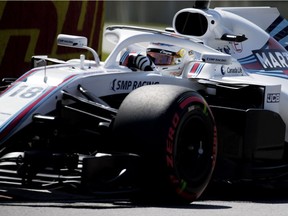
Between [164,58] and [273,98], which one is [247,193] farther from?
[164,58]

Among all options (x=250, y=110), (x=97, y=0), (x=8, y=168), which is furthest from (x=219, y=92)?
(x=97, y=0)

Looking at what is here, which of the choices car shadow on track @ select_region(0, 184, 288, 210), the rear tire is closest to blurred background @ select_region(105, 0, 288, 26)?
car shadow on track @ select_region(0, 184, 288, 210)

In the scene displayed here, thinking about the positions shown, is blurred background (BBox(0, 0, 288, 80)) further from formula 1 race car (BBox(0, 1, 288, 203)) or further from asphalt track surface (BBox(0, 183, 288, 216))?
asphalt track surface (BBox(0, 183, 288, 216))

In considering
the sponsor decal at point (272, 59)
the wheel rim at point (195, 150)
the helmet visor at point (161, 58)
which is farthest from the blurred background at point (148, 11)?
the wheel rim at point (195, 150)

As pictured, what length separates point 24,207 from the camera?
5699 millimetres

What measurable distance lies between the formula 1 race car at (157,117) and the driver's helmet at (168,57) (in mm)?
35

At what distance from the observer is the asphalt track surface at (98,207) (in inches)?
220

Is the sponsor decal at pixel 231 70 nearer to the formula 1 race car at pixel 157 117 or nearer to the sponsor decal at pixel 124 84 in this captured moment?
the formula 1 race car at pixel 157 117

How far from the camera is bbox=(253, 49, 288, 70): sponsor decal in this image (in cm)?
898

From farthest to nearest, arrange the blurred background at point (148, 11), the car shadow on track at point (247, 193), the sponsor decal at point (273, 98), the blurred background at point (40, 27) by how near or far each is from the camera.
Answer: the blurred background at point (148, 11), the blurred background at point (40, 27), the sponsor decal at point (273, 98), the car shadow on track at point (247, 193)

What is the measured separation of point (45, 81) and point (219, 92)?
69.4 inches

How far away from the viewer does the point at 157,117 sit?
6.17m

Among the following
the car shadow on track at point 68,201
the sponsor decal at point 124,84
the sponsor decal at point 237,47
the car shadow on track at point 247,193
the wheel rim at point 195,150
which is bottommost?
the car shadow on track at point 247,193

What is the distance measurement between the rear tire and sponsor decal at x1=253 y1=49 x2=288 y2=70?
2.57 metres
